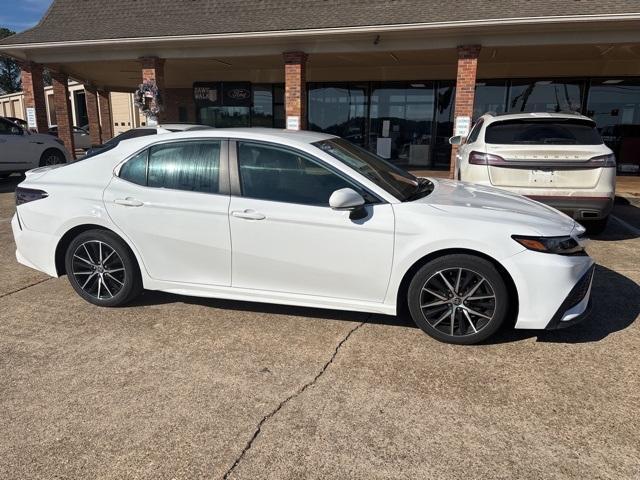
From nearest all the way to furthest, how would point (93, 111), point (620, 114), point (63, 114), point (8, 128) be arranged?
point (8, 128), point (620, 114), point (63, 114), point (93, 111)

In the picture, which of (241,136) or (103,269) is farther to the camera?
(103,269)

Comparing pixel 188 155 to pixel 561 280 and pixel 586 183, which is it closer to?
pixel 561 280

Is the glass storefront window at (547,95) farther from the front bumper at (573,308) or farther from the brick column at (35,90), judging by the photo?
the brick column at (35,90)

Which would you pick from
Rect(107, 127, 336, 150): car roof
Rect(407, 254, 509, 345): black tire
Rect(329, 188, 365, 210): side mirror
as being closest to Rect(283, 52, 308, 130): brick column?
Rect(107, 127, 336, 150): car roof

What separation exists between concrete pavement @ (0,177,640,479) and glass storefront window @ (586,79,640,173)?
12735 millimetres

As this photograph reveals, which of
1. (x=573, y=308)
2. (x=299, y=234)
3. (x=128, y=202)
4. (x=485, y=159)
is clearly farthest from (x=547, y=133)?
(x=128, y=202)

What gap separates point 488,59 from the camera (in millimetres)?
14133

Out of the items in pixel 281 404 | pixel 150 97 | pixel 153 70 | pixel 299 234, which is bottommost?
pixel 281 404

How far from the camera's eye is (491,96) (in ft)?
51.2

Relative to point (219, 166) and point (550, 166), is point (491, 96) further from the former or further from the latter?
point (219, 166)

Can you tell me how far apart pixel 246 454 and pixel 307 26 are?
10338 mm

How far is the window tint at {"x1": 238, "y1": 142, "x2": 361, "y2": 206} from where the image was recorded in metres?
3.82

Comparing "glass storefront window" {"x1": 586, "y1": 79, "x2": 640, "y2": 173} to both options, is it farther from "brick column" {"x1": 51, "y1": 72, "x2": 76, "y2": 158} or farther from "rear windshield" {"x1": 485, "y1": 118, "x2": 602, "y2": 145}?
"brick column" {"x1": 51, "y1": 72, "x2": 76, "y2": 158}

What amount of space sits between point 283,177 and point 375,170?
0.80 m
